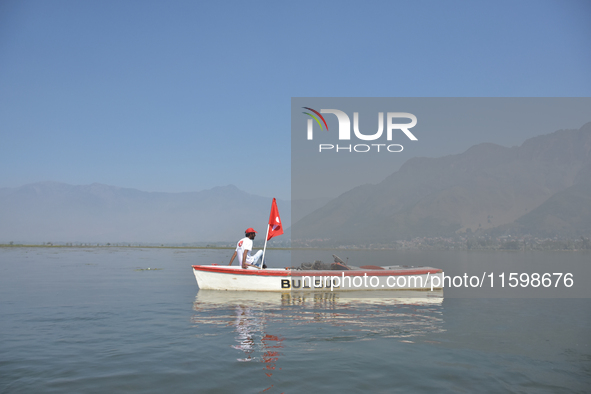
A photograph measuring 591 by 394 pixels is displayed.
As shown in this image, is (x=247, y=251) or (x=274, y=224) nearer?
(x=247, y=251)

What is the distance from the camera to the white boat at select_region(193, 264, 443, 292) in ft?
70.4

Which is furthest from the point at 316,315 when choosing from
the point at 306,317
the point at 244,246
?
the point at 244,246

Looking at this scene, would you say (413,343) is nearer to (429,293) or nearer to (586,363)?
(586,363)

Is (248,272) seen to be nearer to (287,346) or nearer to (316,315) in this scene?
(316,315)

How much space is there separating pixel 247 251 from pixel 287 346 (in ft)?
32.1

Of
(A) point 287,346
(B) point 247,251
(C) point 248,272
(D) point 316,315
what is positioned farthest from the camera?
(C) point 248,272

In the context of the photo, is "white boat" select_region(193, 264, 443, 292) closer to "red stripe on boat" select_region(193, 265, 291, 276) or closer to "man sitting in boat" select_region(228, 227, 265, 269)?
"red stripe on boat" select_region(193, 265, 291, 276)

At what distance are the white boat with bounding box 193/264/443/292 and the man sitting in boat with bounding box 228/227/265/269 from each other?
1.45 feet

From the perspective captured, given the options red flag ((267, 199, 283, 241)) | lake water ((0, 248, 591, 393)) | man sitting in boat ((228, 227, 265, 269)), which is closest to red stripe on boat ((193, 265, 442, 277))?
man sitting in boat ((228, 227, 265, 269))

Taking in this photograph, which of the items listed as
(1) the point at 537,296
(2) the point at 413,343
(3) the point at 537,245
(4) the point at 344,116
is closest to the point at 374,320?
(2) the point at 413,343

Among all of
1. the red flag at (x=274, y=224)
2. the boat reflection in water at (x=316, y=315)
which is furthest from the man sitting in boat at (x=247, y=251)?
the boat reflection in water at (x=316, y=315)

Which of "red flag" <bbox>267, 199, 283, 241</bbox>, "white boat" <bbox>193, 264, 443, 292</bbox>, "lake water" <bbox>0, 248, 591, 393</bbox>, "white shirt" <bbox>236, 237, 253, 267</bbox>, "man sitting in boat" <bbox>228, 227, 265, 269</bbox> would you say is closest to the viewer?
"lake water" <bbox>0, 248, 591, 393</bbox>

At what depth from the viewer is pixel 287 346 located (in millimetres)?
11453

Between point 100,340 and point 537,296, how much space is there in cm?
2397
